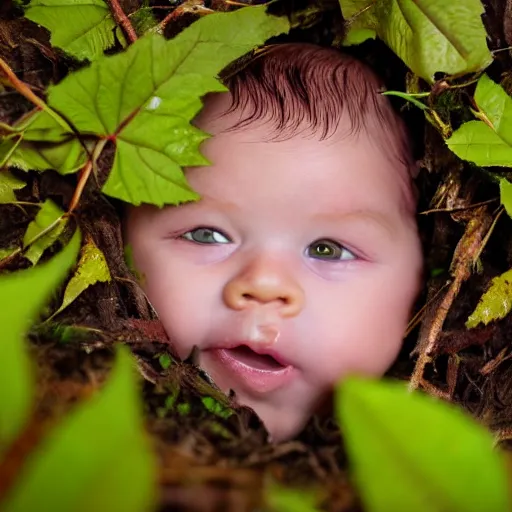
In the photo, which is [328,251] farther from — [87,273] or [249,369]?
[87,273]

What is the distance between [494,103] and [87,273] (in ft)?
2.72

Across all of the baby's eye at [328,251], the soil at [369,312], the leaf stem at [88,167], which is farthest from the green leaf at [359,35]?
the leaf stem at [88,167]

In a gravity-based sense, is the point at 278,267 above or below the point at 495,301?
above

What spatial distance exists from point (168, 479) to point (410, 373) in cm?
92

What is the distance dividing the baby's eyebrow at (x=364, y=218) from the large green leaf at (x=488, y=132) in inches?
7.6

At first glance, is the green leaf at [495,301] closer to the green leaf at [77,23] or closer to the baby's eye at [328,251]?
the baby's eye at [328,251]

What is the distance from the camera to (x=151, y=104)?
1185 millimetres

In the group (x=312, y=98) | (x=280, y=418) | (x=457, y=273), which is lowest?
(x=280, y=418)

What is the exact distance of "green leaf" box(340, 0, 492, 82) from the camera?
1.17 m

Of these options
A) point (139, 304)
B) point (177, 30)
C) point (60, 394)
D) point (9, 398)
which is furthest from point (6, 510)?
point (177, 30)

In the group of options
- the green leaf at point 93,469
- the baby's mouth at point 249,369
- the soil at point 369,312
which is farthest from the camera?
the baby's mouth at point 249,369

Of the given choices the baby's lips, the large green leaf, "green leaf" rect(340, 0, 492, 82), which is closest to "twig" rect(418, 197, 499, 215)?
the large green leaf

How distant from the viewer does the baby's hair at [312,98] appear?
1318 millimetres

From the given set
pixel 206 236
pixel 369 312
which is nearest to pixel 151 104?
pixel 206 236
